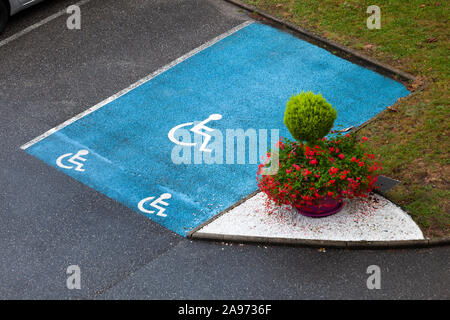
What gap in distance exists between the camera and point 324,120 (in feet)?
31.0

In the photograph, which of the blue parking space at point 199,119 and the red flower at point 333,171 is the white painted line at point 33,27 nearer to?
the blue parking space at point 199,119

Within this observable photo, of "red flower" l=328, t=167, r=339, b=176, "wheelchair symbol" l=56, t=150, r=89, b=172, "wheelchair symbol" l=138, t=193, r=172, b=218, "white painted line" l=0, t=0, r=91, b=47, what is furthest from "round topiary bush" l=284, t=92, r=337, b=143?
"white painted line" l=0, t=0, r=91, b=47

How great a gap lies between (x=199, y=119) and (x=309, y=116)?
314cm

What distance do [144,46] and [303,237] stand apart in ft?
19.8

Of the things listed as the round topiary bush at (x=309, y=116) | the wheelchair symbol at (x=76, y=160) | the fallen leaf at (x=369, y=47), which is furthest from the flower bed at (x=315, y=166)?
the fallen leaf at (x=369, y=47)

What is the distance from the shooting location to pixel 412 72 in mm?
12875

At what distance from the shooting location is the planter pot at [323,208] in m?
9.70

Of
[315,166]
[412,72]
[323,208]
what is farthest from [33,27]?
[323,208]

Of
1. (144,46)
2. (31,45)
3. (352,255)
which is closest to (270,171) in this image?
(352,255)

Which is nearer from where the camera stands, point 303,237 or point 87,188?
point 303,237

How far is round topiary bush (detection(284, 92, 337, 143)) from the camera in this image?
30.8 ft

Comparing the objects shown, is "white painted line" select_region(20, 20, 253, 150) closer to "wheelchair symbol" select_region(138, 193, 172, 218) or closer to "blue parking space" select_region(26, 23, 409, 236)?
"blue parking space" select_region(26, 23, 409, 236)

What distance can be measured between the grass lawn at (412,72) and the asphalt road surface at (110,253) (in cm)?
103
